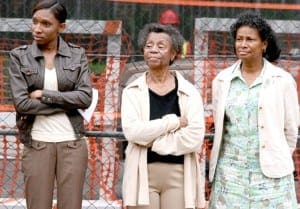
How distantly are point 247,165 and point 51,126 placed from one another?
3.82ft

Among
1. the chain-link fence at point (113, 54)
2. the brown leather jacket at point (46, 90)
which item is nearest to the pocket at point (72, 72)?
the brown leather jacket at point (46, 90)

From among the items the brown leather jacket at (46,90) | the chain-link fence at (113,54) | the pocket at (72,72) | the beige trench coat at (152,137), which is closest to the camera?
the beige trench coat at (152,137)

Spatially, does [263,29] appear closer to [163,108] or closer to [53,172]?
[163,108]

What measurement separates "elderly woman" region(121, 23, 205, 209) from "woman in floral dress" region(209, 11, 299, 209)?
165 millimetres

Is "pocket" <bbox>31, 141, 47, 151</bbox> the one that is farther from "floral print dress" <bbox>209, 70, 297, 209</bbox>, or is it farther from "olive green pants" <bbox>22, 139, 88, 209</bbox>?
"floral print dress" <bbox>209, 70, 297, 209</bbox>

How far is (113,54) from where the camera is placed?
638 centimetres

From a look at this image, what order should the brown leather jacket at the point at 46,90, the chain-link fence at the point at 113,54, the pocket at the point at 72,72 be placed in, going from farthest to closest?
the chain-link fence at the point at 113,54
the pocket at the point at 72,72
the brown leather jacket at the point at 46,90

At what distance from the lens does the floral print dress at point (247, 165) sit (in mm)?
4332

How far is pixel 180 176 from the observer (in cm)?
434

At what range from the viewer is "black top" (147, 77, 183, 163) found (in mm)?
4336

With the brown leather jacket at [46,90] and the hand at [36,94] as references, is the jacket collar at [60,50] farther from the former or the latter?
the hand at [36,94]

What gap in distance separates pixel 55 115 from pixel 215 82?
0.97 metres

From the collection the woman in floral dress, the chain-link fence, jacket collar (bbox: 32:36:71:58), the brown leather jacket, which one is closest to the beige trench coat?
the woman in floral dress

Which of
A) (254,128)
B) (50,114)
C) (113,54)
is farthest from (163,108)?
(113,54)
